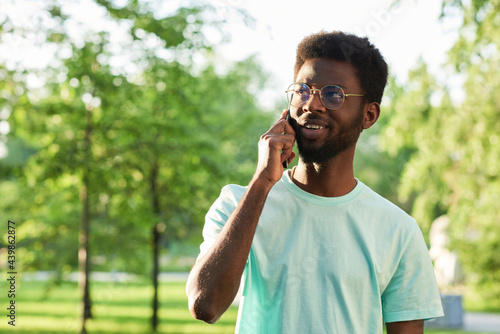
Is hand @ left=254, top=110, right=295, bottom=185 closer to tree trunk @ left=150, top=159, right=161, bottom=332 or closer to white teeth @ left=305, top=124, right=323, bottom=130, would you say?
white teeth @ left=305, top=124, right=323, bottom=130

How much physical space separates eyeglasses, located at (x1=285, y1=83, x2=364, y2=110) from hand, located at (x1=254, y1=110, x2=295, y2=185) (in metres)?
0.09

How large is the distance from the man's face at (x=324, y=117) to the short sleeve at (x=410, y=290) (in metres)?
0.40

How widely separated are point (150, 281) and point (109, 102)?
19.5 ft

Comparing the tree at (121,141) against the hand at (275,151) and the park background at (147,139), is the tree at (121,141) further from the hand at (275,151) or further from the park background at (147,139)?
the hand at (275,151)

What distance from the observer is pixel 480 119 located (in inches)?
384

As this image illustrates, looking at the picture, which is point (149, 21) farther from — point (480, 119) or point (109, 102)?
point (480, 119)

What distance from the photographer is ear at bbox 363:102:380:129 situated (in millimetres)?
2350

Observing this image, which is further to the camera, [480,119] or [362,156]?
[362,156]

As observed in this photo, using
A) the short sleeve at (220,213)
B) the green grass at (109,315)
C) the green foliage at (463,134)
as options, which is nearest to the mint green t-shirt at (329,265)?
the short sleeve at (220,213)

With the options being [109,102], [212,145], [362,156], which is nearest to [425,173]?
[212,145]

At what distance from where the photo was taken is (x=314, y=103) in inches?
84.4

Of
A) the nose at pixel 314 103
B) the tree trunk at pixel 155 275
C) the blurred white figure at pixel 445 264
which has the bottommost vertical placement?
the blurred white figure at pixel 445 264

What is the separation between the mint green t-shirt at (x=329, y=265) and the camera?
2.00m

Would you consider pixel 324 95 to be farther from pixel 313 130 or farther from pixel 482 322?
pixel 482 322
